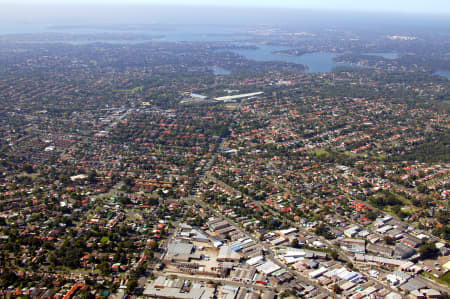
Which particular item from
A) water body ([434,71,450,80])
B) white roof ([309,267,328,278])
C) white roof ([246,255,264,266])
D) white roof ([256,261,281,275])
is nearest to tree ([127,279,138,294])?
white roof ([246,255,264,266])

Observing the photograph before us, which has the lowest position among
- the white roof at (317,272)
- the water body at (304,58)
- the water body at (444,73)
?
the white roof at (317,272)

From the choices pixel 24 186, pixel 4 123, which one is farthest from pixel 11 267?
pixel 4 123

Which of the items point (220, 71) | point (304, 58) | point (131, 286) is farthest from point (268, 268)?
point (304, 58)

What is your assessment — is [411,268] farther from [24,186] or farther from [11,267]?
[24,186]

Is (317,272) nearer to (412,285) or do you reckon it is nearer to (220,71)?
(412,285)

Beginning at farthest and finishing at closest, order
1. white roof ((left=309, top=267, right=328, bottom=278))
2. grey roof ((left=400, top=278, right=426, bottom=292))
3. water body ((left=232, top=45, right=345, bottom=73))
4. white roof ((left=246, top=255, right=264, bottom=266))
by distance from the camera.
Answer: water body ((left=232, top=45, right=345, bottom=73)) < white roof ((left=246, top=255, right=264, bottom=266)) < white roof ((left=309, top=267, right=328, bottom=278)) < grey roof ((left=400, top=278, right=426, bottom=292))

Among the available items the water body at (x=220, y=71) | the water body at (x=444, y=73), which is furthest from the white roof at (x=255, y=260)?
the water body at (x=444, y=73)

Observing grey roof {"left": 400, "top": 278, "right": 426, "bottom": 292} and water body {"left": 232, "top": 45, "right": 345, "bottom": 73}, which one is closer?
grey roof {"left": 400, "top": 278, "right": 426, "bottom": 292}

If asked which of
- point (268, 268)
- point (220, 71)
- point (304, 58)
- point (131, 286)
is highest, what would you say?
point (304, 58)

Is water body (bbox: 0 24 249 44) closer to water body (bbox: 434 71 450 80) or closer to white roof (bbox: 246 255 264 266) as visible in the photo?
water body (bbox: 434 71 450 80)

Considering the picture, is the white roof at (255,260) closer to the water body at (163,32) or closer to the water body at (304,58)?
the water body at (304,58)
